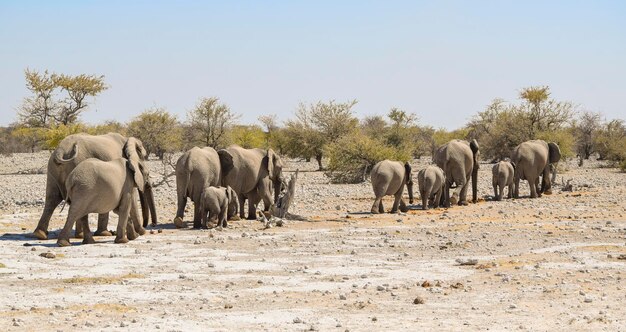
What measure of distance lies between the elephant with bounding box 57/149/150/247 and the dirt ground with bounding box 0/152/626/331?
0.45 metres

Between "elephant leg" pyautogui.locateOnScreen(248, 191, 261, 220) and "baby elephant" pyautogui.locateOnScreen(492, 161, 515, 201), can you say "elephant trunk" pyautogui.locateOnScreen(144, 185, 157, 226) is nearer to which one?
"elephant leg" pyautogui.locateOnScreen(248, 191, 261, 220)

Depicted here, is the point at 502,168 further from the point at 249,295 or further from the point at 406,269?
the point at 249,295

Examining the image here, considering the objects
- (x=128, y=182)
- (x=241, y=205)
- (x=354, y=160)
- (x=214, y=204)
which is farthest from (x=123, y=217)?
(x=354, y=160)

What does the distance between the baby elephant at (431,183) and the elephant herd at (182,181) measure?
3 centimetres

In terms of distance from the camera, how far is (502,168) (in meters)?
30.1

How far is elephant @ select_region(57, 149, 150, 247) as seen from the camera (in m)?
16.8

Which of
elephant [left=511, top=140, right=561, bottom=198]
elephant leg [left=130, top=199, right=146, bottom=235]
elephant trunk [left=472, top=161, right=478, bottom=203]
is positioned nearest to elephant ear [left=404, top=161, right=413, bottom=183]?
elephant trunk [left=472, top=161, right=478, bottom=203]

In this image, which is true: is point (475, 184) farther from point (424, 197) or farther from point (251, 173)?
point (251, 173)

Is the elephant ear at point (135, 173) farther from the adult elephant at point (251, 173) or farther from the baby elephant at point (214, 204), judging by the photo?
the adult elephant at point (251, 173)

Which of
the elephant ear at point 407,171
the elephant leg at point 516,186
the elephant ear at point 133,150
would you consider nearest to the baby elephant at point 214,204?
the elephant ear at point 133,150

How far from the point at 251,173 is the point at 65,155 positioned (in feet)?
19.3

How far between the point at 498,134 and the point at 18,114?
25177 millimetres

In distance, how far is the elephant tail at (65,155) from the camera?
718 inches

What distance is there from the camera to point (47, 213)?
18.3 meters
